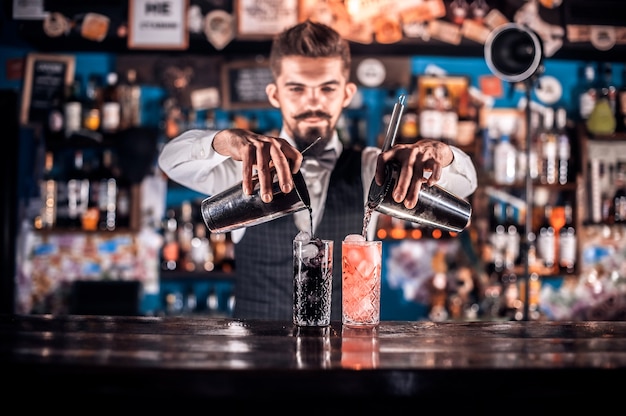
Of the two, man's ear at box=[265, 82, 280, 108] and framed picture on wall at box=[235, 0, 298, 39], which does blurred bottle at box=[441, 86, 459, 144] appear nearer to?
framed picture on wall at box=[235, 0, 298, 39]

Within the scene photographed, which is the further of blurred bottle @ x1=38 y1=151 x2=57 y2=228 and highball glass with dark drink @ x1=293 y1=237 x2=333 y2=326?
blurred bottle @ x1=38 y1=151 x2=57 y2=228

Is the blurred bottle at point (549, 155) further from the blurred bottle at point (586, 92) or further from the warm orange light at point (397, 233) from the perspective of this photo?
the warm orange light at point (397, 233)

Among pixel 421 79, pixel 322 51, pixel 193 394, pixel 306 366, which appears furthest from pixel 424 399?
pixel 421 79

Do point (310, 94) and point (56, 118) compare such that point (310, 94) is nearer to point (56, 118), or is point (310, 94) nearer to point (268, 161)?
point (268, 161)

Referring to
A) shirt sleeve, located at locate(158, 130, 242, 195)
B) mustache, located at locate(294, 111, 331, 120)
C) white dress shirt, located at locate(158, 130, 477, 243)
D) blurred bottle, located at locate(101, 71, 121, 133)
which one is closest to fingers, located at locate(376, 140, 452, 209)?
white dress shirt, located at locate(158, 130, 477, 243)

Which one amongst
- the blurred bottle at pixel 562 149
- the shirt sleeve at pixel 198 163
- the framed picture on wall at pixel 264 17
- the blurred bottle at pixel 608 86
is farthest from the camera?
the blurred bottle at pixel 608 86

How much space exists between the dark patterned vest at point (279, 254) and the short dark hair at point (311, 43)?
41 centimetres

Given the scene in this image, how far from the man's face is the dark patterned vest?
0.64ft

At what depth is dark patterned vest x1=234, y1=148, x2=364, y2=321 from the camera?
7.03ft

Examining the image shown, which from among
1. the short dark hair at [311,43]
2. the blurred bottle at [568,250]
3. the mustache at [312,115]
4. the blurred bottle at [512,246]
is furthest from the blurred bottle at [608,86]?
the mustache at [312,115]

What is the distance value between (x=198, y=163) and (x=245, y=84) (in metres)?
2.17

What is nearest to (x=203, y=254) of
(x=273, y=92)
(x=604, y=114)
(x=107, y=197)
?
(x=107, y=197)

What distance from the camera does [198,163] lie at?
196 centimetres

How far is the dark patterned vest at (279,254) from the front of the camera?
2142mm
